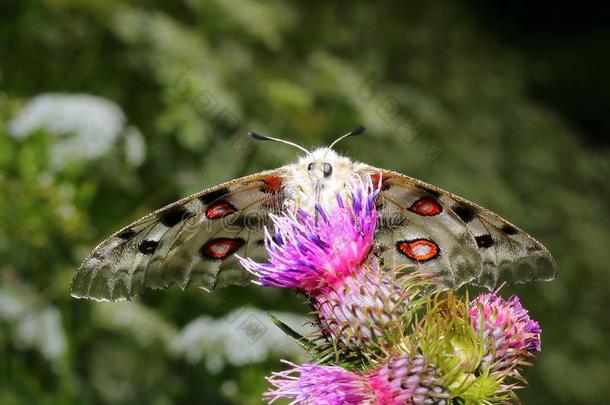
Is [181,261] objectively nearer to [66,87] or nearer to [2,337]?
[2,337]

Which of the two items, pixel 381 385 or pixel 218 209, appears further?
pixel 218 209

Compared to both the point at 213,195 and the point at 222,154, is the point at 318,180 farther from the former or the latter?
the point at 222,154

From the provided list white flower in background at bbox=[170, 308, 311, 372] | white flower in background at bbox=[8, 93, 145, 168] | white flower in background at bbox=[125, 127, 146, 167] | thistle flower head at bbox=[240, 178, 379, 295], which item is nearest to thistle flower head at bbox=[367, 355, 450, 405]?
thistle flower head at bbox=[240, 178, 379, 295]

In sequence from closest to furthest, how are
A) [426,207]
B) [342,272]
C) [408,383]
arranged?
[408,383] → [342,272] → [426,207]

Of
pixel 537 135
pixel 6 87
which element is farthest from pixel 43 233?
pixel 537 135

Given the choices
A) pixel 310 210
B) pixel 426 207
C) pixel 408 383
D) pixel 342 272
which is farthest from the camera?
pixel 426 207

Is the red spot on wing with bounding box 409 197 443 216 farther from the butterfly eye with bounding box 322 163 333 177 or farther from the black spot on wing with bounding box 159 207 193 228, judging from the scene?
the black spot on wing with bounding box 159 207 193 228

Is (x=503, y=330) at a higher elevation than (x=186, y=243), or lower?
lower

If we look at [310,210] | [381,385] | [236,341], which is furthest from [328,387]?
[236,341]
